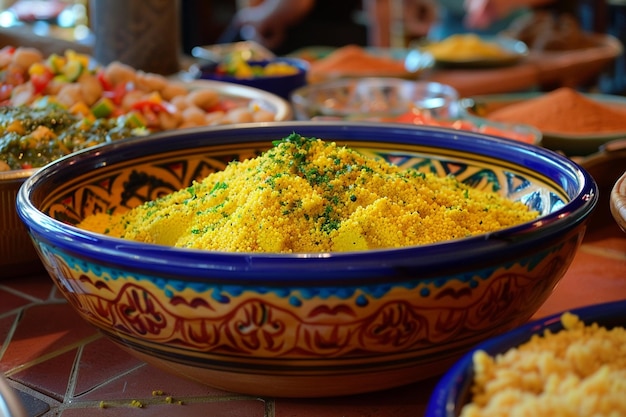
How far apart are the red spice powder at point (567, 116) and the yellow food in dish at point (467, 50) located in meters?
1.14

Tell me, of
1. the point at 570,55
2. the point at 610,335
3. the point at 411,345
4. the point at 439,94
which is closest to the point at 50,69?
the point at 439,94

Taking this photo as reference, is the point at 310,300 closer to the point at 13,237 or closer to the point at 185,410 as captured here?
the point at 185,410

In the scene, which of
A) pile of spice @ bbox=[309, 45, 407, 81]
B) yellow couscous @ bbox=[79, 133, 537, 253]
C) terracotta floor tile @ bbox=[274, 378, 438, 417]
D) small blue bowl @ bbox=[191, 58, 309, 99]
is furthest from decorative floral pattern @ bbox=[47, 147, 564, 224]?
pile of spice @ bbox=[309, 45, 407, 81]

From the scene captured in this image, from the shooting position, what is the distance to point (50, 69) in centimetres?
Answer: 140

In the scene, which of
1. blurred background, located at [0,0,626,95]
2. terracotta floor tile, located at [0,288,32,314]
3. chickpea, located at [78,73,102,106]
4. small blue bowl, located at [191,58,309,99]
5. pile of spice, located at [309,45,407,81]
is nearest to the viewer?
terracotta floor tile, located at [0,288,32,314]

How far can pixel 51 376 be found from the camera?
76cm

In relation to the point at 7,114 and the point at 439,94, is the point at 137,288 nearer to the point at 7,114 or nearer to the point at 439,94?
the point at 7,114

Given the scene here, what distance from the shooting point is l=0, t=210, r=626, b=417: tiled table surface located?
67cm

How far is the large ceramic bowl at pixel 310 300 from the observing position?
1.77 ft

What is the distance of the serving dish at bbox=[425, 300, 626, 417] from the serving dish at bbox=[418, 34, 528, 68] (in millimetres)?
2282

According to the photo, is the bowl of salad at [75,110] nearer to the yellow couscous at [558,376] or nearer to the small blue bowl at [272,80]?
the small blue bowl at [272,80]

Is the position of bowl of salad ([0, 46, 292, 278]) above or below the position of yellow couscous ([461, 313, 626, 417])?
below

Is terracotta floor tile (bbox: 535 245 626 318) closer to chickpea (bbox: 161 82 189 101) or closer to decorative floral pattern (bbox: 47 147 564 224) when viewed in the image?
decorative floral pattern (bbox: 47 147 564 224)

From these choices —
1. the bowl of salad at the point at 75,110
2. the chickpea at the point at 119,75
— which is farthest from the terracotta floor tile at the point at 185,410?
the chickpea at the point at 119,75
